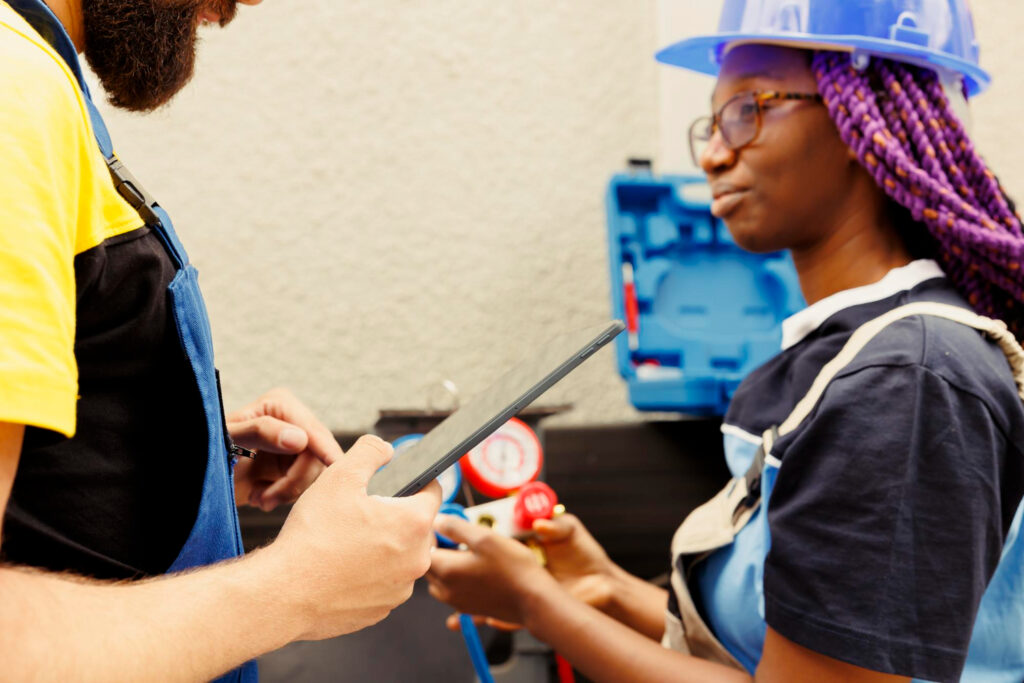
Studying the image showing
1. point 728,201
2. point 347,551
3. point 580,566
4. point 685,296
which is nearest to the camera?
point 347,551

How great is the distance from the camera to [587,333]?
0.67 m

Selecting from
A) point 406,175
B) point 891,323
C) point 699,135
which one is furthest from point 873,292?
point 406,175

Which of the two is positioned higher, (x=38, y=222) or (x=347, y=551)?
(x=38, y=222)

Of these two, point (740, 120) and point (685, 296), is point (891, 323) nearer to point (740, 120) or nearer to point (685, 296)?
point (740, 120)

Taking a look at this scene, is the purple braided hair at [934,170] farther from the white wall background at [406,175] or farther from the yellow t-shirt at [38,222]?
the yellow t-shirt at [38,222]

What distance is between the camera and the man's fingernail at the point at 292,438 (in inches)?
30.0

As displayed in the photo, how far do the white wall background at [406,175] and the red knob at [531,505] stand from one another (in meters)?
0.40

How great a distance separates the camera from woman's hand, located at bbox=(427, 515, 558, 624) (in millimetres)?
933

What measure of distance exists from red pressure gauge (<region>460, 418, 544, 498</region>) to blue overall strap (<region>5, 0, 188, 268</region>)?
530 millimetres

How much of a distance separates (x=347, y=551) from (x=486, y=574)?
0.45 metres

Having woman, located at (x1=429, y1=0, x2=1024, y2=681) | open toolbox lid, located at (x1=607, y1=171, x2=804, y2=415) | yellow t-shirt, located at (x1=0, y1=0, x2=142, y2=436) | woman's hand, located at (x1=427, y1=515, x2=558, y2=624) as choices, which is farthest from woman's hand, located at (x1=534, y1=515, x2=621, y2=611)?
yellow t-shirt, located at (x1=0, y1=0, x2=142, y2=436)

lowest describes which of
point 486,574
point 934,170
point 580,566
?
point 580,566

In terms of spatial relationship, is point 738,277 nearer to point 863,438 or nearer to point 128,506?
point 863,438

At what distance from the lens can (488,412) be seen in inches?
24.3
